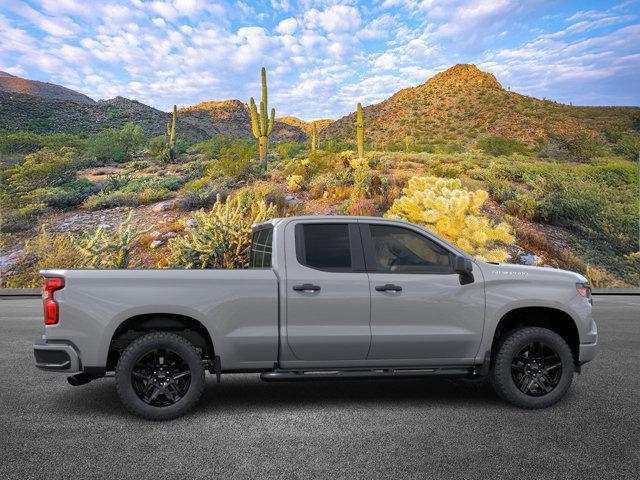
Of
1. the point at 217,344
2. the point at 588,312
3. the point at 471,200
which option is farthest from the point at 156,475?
the point at 471,200

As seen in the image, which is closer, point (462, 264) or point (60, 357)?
point (60, 357)

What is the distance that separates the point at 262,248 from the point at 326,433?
7.00ft

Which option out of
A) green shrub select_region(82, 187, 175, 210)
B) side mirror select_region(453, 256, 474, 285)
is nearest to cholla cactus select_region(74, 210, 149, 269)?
green shrub select_region(82, 187, 175, 210)

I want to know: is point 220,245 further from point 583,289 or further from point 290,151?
point 290,151

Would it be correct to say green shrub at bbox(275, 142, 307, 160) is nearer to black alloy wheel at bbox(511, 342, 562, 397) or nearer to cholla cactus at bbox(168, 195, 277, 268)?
cholla cactus at bbox(168, 195, 277, 268)

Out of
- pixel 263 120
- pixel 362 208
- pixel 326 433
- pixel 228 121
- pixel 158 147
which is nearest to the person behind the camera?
pixel 326 433

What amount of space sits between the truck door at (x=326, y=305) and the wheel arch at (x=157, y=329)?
865mm

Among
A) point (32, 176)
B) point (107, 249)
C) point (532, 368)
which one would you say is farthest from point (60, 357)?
point (32, 176)

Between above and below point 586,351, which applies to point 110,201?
above

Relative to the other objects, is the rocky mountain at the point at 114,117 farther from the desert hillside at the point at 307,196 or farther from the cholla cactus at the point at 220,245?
the cholla cactus at the point at 220,245

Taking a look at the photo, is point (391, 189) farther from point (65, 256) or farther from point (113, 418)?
point (113, 418)

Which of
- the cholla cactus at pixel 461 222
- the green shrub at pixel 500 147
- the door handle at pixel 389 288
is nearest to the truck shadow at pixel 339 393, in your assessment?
the door handle at pixel 389 288

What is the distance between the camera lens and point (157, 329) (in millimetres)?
6000

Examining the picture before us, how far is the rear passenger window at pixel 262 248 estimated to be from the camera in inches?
252
